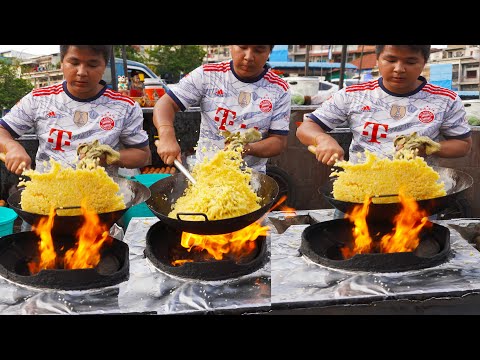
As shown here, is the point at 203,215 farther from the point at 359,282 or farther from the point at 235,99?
the point at 235,99

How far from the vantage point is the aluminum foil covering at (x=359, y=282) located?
2148 millimetres

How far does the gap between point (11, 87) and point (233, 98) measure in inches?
60.8

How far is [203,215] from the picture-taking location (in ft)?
6.57

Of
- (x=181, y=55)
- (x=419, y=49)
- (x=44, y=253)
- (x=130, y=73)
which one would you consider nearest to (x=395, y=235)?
(x=419, y=49)

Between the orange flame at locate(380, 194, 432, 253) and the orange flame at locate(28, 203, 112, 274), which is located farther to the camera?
the orange flame at locate(380, 194, 432, 253)

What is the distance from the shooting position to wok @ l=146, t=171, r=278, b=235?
6.73 feet

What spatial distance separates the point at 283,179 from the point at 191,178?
3847mm

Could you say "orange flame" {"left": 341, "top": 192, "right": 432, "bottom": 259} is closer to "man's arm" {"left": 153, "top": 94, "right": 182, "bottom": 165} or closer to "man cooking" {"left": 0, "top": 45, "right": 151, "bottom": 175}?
"man's arm" {"left": 153, "top": 94, "right": 182, "bottom": 165}

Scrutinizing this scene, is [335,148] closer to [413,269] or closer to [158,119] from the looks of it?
[413,269]

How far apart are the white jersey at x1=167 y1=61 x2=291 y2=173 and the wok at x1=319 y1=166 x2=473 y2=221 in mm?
1047

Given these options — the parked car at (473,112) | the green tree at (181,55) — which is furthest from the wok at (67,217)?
the parked car at (473,112)

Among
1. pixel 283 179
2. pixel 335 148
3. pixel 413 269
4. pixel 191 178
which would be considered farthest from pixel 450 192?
pixel 283 179

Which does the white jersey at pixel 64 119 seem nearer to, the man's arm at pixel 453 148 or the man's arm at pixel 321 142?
the man's arm at pixel 321 142

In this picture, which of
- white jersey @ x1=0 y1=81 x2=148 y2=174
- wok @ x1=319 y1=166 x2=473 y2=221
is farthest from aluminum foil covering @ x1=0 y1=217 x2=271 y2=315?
white jersey @ x1=0 y1=81 x2=148 y2=174
